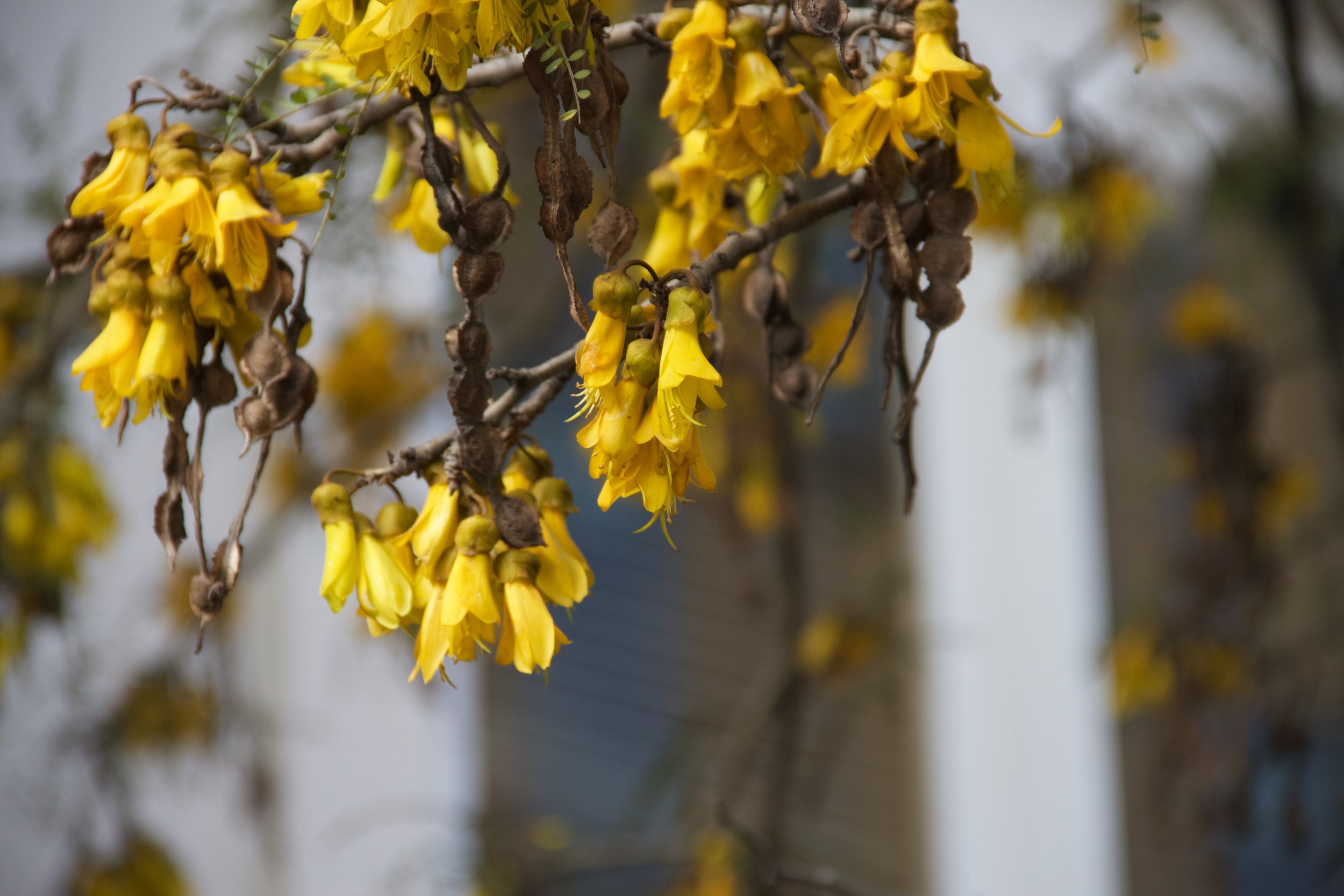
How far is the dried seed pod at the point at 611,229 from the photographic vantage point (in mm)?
396

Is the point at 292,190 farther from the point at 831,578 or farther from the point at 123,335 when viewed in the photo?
the point at 831,578

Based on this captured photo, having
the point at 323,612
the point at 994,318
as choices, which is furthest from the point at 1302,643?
the point at 323,612

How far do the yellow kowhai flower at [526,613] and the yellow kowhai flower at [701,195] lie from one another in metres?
0.19

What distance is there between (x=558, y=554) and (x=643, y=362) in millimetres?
111

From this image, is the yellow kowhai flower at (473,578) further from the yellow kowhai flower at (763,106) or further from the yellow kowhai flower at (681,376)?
the yellow kowhai flower at (763,106)

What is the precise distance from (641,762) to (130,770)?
3.08 ft

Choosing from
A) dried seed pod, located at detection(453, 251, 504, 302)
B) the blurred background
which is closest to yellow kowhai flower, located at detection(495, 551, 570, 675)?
dried seed pod, located at detection(453, 251, 504, 302)

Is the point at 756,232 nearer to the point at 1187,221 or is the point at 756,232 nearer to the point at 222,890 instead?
the point at 222,890

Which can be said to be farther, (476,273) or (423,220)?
(423,220)

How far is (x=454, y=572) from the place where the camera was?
0.41 metres

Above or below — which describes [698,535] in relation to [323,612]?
above

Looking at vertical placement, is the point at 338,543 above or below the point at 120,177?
below

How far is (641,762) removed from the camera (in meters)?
2.10

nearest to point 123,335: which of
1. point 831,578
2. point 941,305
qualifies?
point 941,305
